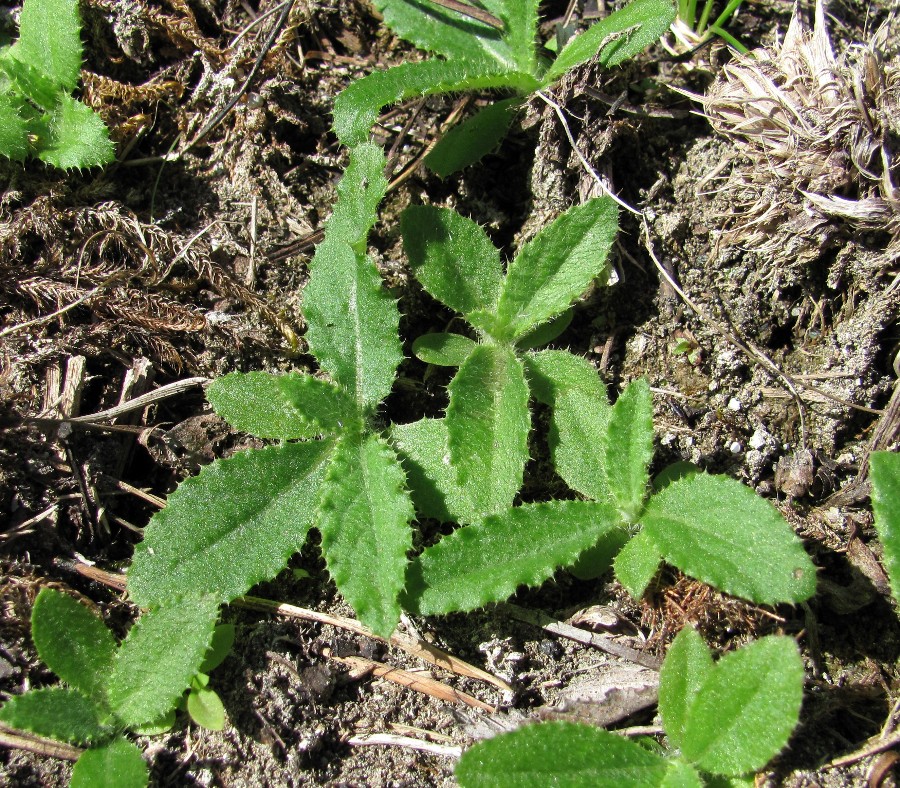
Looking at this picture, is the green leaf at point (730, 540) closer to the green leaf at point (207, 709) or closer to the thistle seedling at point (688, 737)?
the thistle seedling at point (688, 737)

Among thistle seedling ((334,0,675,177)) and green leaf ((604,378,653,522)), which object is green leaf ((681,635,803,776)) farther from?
thistle seedling ((334,0,675,177))

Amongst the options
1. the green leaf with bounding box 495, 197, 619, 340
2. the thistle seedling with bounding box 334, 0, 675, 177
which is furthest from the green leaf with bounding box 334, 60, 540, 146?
the green leaf with bounding box 495, 197, 619, 340

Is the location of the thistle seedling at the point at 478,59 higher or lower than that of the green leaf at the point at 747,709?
higher

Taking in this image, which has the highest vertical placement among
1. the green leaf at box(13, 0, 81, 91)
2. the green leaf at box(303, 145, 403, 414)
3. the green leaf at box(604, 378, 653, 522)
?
the green leaf at box(13, 0, 81, 91)

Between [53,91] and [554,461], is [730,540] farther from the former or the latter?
[53,91]

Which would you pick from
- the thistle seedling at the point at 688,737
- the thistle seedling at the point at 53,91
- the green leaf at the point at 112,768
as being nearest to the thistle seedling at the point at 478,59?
the thistle seedling at the point at 53,91
